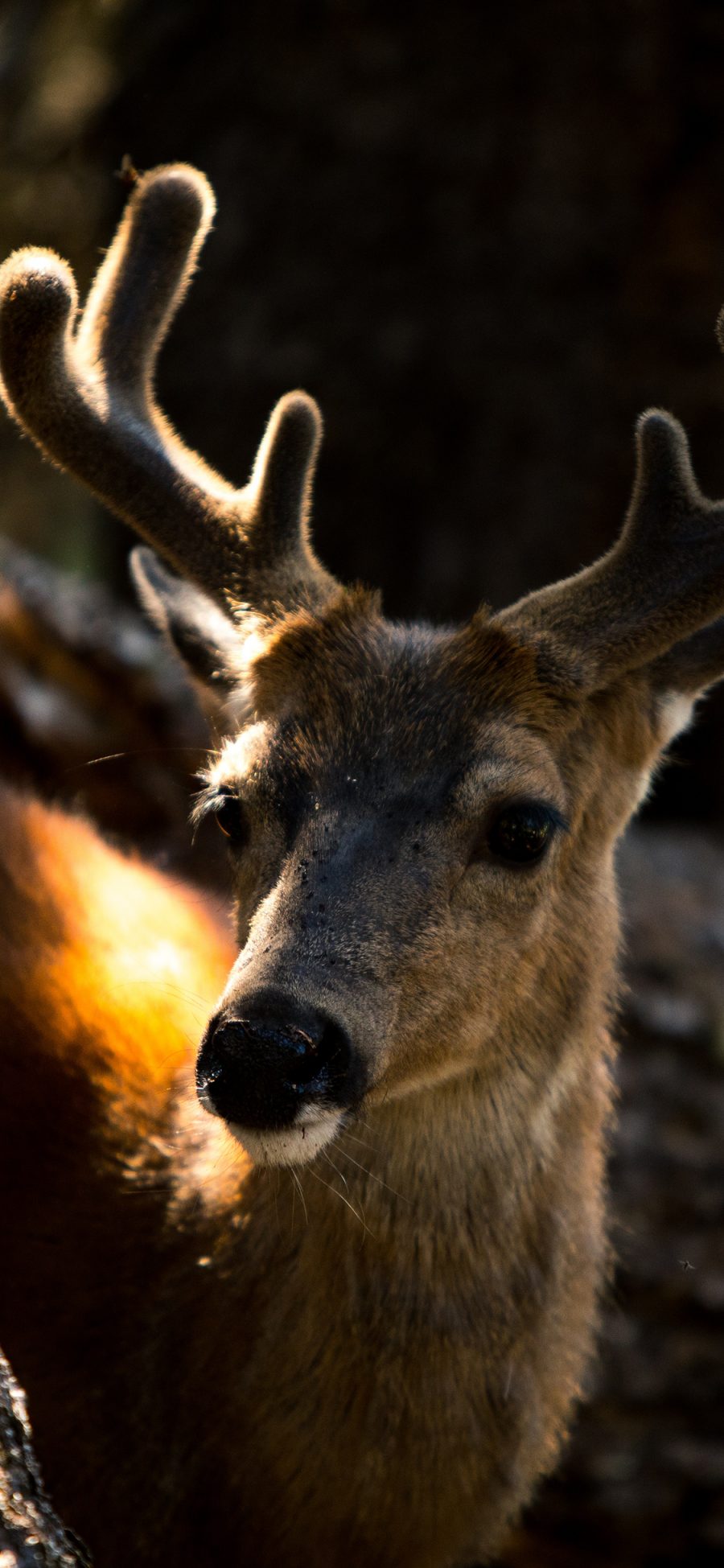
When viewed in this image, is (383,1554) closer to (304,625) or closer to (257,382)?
(304,625)

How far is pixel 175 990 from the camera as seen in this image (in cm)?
378

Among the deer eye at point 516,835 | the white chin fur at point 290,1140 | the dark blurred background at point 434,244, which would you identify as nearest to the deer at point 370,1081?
the deer eye at point 516,835

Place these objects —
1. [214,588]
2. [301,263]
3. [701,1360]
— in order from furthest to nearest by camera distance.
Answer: [301,263]
[701,1360]
[214,588]

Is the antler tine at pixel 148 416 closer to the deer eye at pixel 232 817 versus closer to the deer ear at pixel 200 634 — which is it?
the deer ear at pixel 200 634

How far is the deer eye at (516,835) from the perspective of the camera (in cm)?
291

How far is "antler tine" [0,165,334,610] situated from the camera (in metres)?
3.30

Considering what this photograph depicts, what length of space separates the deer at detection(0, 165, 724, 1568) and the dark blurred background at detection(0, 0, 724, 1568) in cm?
340

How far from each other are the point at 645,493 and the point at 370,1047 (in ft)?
4.55

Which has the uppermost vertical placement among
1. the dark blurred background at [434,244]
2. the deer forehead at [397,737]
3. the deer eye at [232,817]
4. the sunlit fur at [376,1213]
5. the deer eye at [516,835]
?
the dark blurred background at [434,244]

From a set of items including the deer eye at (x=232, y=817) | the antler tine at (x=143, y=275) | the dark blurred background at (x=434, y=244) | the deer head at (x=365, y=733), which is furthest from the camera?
the dark blurred background at (x=434, y=244)

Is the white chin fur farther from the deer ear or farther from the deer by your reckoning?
the deer ear

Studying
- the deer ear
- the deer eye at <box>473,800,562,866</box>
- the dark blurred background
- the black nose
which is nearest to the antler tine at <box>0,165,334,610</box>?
the deer ear

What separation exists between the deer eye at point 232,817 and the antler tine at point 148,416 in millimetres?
557

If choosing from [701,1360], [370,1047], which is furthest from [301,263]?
[370,1047]
